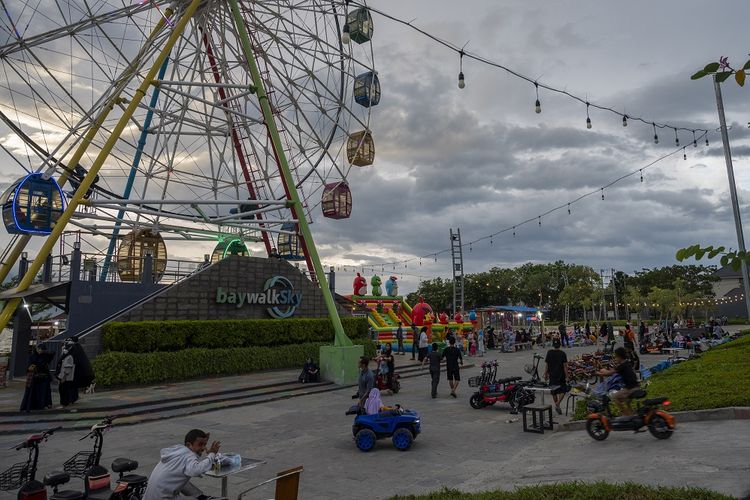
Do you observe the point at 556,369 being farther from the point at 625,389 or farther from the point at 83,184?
the point at 83,184

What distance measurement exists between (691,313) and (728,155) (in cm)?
8091

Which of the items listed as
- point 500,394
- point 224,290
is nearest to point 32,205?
point 224,290

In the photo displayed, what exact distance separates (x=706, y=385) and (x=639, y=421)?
437 cm

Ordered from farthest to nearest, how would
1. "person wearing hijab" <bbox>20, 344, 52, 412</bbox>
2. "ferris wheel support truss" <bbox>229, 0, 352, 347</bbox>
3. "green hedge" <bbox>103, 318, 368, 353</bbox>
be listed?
"ferris wheel support truss" <bbox>229, 0, 352, 347</bbox>, "green hedge" <bbox>103, 318, 368, 353</bbox>, "person wearing hijab" <bbox>20, 344, 52, 412</bbox>

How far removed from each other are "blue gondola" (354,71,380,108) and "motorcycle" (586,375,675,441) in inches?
788

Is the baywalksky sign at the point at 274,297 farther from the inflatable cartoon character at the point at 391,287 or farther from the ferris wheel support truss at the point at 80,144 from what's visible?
the inflatable cartoon character at the point at 391,287

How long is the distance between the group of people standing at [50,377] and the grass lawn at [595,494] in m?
12.2

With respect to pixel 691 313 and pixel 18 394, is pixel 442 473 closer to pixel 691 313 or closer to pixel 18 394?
pixel 18 394

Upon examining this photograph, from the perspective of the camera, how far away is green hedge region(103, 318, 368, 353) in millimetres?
19125

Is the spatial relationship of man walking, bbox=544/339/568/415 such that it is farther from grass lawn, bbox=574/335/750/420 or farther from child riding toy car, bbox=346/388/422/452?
child riding toy car, bbox=346/388/422/452

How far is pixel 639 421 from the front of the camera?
9.18 m

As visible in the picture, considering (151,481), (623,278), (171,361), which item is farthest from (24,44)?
(623,278)

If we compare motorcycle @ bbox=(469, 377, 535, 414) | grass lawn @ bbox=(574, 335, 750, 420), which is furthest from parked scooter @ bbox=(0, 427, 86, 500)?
motorcycle @ bbox=(469, 377, 535, 414)

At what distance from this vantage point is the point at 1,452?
10.6 meters
